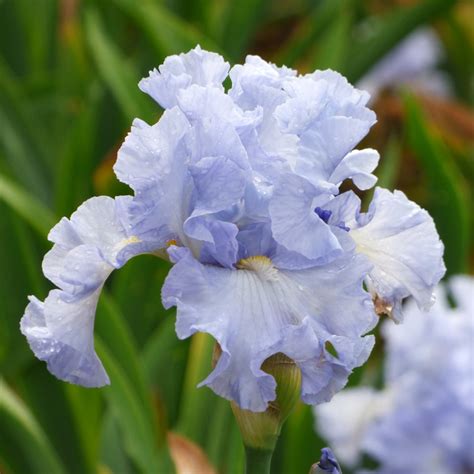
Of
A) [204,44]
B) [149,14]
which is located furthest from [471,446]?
[149,14]

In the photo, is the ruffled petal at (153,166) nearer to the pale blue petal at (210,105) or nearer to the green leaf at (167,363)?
the pale blue petal at (210,105)

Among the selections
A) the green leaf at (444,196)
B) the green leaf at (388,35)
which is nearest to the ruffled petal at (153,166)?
the green leaf at (444,196)

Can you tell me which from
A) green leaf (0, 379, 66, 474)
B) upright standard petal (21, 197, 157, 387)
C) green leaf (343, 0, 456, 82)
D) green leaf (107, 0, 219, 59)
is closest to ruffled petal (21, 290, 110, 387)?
upright standard petal (21, 197, 157, 387)

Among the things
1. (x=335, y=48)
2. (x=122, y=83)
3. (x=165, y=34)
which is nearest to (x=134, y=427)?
(x=122, y=83)

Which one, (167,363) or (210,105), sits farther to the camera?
(167,363)

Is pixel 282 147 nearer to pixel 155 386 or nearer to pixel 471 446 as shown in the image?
pixel 471 446

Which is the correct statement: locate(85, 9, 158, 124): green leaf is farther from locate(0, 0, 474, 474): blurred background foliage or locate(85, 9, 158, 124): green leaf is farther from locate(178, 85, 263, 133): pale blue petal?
locate(178, 85, 263, 133): pale blue petal

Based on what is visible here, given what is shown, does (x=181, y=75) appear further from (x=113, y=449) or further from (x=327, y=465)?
(x=113, y=449)
